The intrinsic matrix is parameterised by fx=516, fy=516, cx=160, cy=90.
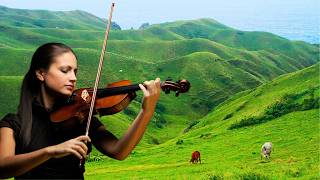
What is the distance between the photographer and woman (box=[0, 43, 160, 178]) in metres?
4.48

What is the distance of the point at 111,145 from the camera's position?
Answer: 522cm

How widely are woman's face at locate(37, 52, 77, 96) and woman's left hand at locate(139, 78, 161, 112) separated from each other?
2.42ft

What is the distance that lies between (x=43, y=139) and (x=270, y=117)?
212 feet

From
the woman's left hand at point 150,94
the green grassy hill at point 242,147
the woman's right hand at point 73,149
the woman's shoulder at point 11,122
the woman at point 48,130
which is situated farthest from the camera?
the green grassy hill at point 242,147

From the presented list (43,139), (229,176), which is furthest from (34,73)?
(229,176)

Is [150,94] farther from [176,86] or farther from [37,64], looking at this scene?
[37,64]

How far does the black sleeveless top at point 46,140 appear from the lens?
15.6 ft

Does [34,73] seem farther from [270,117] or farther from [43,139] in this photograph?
[270,117]

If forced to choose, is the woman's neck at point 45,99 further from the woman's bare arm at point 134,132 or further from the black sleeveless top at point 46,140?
the woman's bare arm at point 134,132

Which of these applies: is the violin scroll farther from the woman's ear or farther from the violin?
the woman's ear

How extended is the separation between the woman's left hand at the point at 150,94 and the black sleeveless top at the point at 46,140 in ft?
2.50

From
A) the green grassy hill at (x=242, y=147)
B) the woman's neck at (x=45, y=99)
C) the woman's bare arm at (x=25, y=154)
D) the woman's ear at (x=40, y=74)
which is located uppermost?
the woman's ear at (x=40, y=74)

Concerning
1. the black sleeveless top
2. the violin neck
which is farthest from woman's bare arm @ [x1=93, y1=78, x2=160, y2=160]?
the violin neck

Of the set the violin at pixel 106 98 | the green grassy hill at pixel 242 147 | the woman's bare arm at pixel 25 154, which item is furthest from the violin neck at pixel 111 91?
the green grassy hill at pixel 242 147
